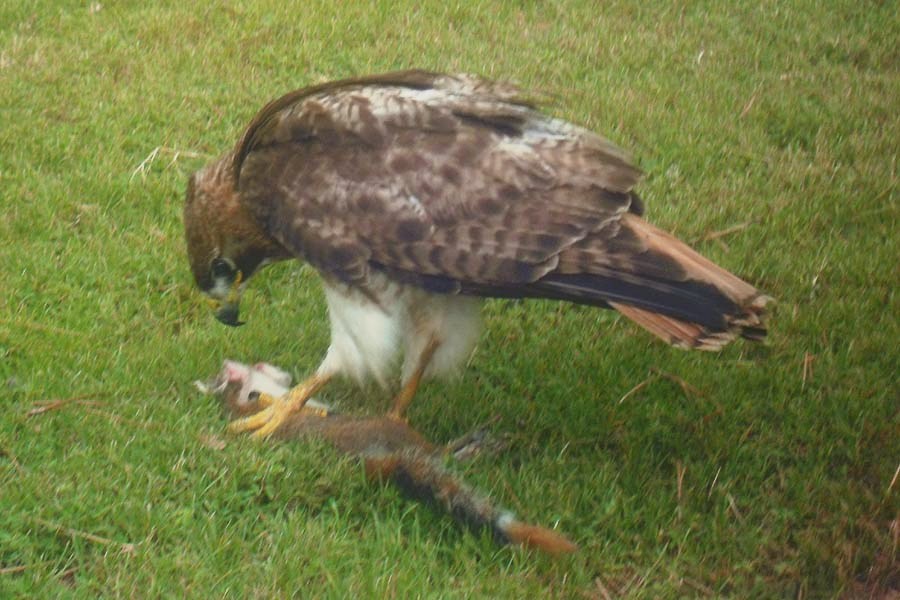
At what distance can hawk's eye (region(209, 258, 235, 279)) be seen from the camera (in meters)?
5.30

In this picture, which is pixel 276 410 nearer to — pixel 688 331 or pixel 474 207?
pixel 474 207

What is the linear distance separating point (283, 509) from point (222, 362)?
113cm

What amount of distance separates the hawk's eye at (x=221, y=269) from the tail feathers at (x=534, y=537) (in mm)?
1747

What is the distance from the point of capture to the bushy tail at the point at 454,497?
4.30 metres

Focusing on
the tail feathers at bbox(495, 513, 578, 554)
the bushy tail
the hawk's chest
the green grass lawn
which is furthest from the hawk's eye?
the tail feathers at bbox(495, 513, 578, 554)

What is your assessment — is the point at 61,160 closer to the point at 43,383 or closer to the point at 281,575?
the point at 43,383

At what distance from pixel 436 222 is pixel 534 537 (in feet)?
3.96

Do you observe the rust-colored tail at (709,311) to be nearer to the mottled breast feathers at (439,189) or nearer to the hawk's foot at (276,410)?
the mottled breast feathers at (439,189)

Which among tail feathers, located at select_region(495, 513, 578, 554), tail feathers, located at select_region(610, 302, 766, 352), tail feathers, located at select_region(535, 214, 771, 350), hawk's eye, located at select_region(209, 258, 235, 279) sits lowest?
tail feathers, located at select_region(495, 513, 578, 554)

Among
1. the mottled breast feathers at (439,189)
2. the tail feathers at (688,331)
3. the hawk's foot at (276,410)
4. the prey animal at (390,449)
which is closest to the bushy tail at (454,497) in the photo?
the prey animal at (390,449)

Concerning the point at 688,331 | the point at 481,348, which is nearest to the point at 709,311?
the point at 688,331

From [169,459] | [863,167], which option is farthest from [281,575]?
[863,167]

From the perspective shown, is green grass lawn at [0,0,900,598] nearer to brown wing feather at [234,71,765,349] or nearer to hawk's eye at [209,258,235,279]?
hawk's eye at [209,258,235,279]

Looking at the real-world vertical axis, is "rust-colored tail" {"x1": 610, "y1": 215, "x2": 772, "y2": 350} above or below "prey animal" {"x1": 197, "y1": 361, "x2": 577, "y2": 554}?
above
